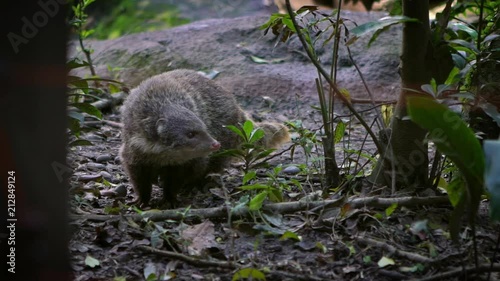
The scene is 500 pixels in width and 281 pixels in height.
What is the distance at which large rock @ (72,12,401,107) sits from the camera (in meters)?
7.71

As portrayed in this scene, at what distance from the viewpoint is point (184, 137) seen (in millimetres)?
4668

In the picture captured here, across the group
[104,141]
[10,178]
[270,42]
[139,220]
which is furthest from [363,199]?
[270,42]

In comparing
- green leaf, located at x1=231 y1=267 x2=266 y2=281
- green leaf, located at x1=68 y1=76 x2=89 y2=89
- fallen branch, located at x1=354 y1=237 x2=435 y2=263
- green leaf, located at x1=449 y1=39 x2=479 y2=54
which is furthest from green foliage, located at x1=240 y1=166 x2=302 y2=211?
green leaf, located at x1=449 y1=39 x2=479 y2=54

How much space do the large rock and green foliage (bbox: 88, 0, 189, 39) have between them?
7.81 feet

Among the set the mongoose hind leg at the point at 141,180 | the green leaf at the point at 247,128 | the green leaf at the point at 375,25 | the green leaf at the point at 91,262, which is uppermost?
the green leaf at the point at 375,25

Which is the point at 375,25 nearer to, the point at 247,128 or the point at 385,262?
the point at 385,262

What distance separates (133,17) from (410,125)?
928cm

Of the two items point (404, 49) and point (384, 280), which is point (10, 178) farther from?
point (404, 49)

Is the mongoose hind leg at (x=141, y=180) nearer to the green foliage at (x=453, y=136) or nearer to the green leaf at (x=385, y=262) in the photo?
the green leaf at (x=385, y=262)

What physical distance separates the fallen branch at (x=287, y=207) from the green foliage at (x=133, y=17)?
7.99 metres

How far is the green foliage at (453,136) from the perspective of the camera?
2.75 m

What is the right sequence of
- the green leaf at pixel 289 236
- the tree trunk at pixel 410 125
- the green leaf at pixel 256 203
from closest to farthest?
1. the green leaf at pixel 289 236
2. the green leaf at pixel 256 203
3. the tree trunk at pixel 410 125

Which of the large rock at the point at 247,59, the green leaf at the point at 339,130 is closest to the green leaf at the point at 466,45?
the green leaf at the point at 339,130

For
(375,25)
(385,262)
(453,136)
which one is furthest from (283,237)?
(375,25)
